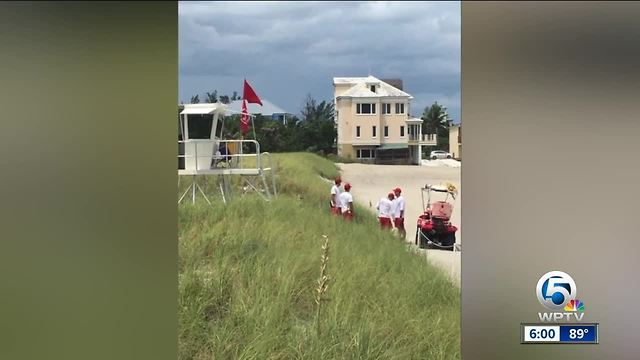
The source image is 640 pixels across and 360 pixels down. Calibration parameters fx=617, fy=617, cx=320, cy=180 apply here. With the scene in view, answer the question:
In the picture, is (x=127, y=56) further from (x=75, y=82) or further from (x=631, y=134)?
(x=631, y=134)

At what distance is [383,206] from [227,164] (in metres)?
1.05

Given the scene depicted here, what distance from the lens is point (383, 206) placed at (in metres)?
3.91

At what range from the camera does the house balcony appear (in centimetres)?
374

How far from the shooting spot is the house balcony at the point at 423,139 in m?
3.74

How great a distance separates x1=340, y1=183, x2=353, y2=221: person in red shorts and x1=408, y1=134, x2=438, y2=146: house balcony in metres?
0.50

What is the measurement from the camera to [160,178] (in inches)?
141

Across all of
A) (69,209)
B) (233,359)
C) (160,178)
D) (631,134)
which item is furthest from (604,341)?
(69,209)

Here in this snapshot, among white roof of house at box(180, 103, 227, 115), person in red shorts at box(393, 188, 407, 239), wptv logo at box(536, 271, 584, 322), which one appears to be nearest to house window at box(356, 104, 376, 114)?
person in red shorts at box(393, 188, 407, 239)

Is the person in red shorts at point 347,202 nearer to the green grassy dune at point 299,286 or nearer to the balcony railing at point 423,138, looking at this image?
the green grassy dune at point 299,286

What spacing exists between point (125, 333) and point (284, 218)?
118cm

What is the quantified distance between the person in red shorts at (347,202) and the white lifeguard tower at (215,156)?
464 mm

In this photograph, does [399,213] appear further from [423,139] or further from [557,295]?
[557,295]

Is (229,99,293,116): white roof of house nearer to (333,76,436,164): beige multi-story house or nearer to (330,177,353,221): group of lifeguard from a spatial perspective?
(333,76,436,164): beige multi-story house

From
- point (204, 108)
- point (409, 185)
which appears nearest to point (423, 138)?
point (409, 185)
